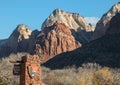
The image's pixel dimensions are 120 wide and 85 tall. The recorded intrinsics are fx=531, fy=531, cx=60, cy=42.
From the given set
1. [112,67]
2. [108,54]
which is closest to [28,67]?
[112,67]

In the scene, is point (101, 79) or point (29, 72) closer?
point (29, 72)

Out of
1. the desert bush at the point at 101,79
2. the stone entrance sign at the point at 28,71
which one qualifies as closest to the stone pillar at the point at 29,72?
the stone entrance sign at the point at 28,71

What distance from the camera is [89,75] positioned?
150875 millimetres

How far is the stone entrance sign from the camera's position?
21.7 meters

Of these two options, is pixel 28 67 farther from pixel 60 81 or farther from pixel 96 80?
pixel 60 81

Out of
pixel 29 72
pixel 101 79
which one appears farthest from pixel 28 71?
pixel 101 79

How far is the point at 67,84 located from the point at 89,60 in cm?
5575

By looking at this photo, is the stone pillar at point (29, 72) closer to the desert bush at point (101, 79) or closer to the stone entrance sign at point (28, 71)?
the stone entrance sign at point (28, 71)

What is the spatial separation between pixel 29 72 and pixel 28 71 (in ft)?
0.24

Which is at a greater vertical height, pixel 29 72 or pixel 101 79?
pixel 101 79

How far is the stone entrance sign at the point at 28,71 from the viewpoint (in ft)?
71.1

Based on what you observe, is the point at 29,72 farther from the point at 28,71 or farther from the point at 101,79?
the point at 101,79

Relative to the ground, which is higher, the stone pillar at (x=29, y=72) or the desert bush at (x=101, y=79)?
the desert bush at (x=101, y=79)

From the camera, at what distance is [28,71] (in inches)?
852
